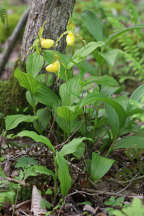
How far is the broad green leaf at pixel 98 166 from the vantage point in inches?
63.7

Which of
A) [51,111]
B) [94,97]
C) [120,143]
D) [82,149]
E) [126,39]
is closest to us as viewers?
[94,97]

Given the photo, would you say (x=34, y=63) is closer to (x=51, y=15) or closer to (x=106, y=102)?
(x=51, y=15)

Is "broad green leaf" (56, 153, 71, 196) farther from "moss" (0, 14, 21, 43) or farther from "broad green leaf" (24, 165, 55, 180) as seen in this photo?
"moss" (0, 14, 21, 43)

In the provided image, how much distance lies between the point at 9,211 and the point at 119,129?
0.86 meters

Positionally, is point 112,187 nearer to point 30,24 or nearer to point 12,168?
point 12,168

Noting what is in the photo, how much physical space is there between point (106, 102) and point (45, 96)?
561 mm

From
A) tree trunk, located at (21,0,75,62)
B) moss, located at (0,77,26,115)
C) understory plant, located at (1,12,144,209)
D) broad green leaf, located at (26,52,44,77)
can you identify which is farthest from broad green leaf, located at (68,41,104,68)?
moss, located at (0,77,26,115)

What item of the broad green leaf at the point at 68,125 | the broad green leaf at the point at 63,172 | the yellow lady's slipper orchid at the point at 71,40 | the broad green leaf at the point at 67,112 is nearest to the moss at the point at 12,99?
the broad green leaf at the point at 68,125

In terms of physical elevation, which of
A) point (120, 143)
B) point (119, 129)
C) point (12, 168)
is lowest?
point (12, 168)

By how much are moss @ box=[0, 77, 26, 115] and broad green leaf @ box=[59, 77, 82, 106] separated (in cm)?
65

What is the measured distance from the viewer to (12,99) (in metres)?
2.33

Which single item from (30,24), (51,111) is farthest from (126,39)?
(51,111)

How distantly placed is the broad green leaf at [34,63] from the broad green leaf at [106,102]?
46cm

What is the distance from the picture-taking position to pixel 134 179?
5.65 ft
